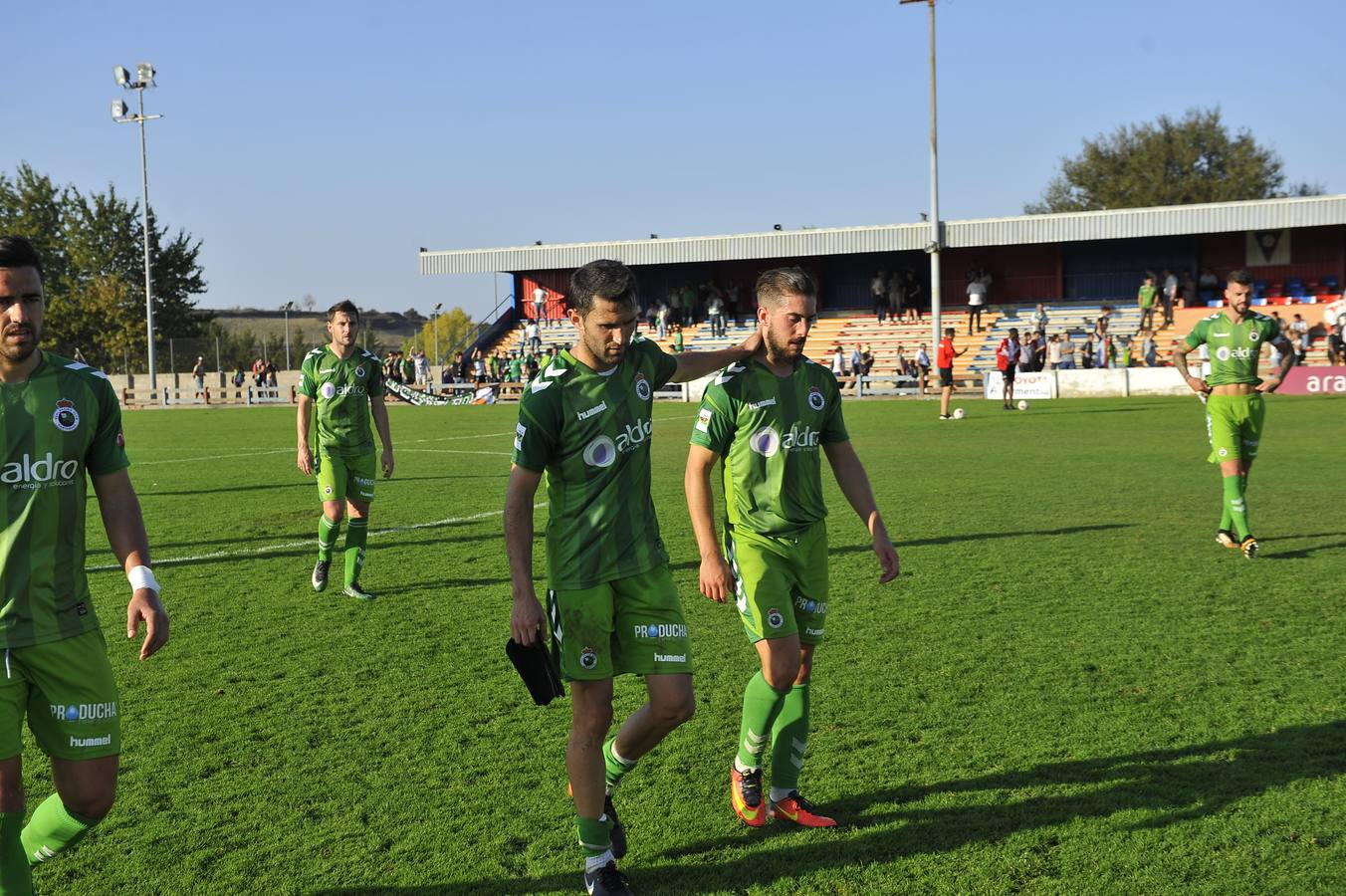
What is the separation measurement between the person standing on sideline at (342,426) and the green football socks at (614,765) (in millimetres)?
5282

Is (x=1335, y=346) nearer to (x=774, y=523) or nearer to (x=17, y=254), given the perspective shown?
(x=774, y=523)

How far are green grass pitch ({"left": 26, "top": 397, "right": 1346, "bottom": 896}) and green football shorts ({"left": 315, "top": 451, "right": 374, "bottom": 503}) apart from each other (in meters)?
0.79

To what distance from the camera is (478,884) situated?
4.30 m

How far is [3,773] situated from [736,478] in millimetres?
2686

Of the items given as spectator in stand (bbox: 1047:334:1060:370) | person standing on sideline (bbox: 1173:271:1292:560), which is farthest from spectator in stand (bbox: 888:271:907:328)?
person standing on sideline (bbox: 1173:271:1292:560)

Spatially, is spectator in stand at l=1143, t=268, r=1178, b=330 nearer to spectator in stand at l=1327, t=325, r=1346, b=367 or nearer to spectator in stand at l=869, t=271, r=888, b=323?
spectator in stand at l=1327, t=325, r=1346, b=367

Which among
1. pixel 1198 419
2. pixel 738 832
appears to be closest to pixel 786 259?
pixel 1198 419

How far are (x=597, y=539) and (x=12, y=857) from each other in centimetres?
200

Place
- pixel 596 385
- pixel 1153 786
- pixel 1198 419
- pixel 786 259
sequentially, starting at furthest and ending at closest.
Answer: pixel 786 259, pixel 1198 419, pixel 1153 786, pixel 596 385

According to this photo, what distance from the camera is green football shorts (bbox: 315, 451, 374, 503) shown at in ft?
31.8

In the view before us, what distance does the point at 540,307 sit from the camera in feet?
180

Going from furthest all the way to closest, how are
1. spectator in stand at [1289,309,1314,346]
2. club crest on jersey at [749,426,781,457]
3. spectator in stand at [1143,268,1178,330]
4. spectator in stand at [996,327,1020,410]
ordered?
spectator in stand at [1143,268,1178,330] → spectator in stand at [1289,309,1314,346] → spectator in stand at [996,327,1020,410] → club crest on jersey at [749,426,781,457]

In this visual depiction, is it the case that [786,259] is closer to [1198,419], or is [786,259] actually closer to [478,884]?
[1198,419]

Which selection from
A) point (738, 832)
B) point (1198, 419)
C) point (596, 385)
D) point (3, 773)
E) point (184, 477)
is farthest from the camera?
point (1198, 419)
